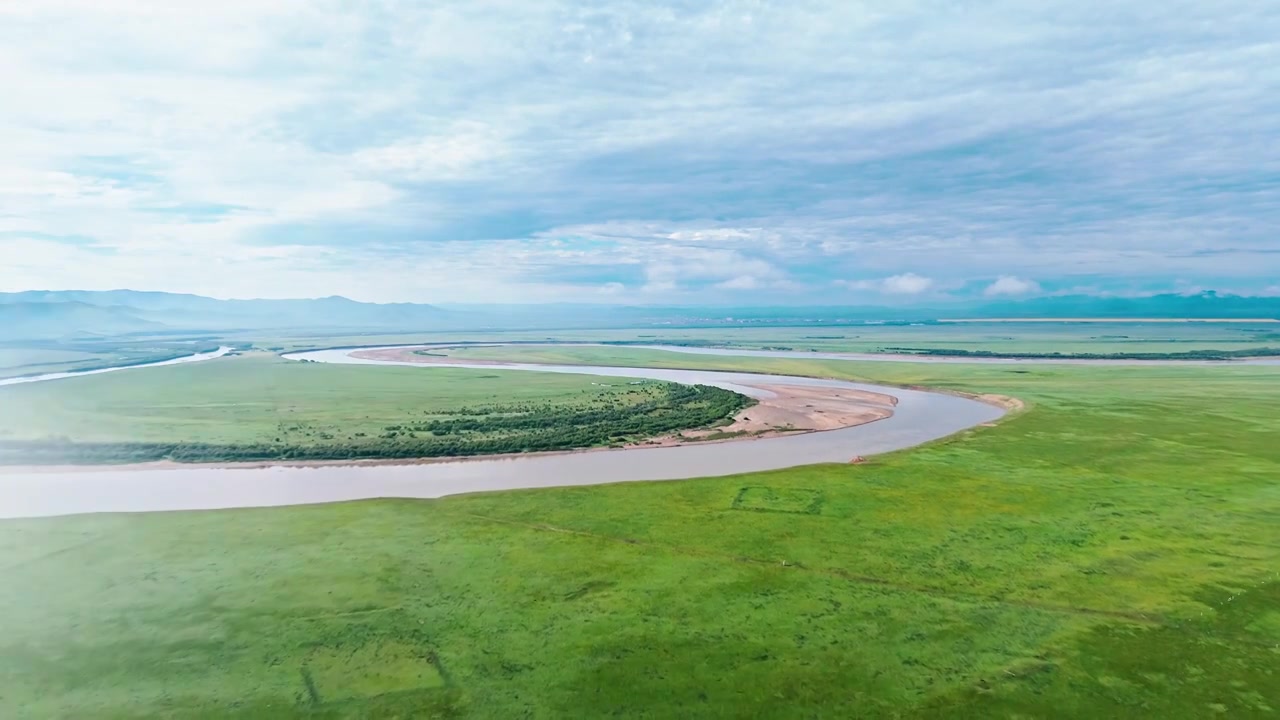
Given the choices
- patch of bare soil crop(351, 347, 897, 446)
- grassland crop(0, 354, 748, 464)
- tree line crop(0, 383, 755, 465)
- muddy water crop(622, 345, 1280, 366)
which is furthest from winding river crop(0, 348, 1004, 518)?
muddy water crop(622, 345, 1280, 366)

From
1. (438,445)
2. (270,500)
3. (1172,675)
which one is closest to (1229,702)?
(1172,675)

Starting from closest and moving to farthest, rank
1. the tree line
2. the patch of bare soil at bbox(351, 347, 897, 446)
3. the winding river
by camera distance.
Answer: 1. the winding river
2. the tree line
3. the patch of bare soil at bbox(351, 347, 897, 446)

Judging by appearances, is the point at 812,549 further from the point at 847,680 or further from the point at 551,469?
the point at 551,469

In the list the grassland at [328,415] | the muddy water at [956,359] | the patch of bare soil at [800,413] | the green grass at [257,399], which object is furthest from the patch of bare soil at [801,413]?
the muddy water at [956,359]

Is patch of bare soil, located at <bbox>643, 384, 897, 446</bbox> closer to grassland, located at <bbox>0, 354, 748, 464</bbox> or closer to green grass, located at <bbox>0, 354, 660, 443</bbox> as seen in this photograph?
grassland, located at <bbox>0, 354, 748, 464</bbox>

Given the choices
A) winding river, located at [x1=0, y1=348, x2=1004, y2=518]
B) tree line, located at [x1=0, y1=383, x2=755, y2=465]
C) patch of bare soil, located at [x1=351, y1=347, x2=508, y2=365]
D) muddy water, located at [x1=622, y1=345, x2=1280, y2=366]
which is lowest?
winding river, located at [x1=0, y1=348, x2=1004, y2=518]
